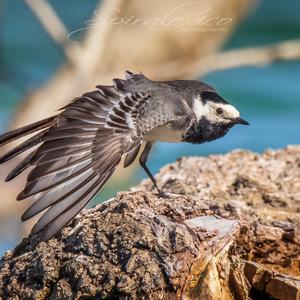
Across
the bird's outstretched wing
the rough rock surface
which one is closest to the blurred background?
the bird's outstretched wing

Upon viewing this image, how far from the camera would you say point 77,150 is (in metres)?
3.76

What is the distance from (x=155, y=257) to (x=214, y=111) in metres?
→ 1.46

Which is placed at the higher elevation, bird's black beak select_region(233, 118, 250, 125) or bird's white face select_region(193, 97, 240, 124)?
bird's black beak select_region(233, 118, 250, 125)

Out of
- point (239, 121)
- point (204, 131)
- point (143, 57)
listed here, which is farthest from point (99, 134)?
point (143, 57)

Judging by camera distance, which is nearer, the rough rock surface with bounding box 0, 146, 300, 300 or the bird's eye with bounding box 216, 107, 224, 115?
the rough rock surface with bounding box 0, 146, 300, 300

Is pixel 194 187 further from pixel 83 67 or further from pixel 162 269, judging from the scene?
pixel 83 67

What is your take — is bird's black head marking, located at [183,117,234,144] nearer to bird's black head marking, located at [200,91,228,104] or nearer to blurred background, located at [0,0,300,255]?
bird's black head marking, located at [200,91,228,104]

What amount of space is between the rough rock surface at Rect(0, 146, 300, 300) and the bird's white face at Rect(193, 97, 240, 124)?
30.3 inches

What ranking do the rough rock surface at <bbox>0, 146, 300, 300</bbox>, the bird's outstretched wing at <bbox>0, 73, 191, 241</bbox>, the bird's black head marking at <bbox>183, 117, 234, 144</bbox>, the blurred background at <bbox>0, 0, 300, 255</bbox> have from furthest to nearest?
the blurred background at <bbox>0, 0, 300, 255</bbox> → the bird's black head marking at <bbox>183, 117, 234, 144</bbox> → the bird's outstretched wing at <bbox>0, 73, 191, 241</bbox> → the rough rock surface at <bbox>0, 146, 300, 300</bbox>

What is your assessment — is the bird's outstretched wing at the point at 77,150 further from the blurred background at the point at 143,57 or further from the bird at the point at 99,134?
the blurred background at the point at 143,57

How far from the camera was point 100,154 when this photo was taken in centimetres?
379

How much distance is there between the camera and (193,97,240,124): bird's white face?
176 inches

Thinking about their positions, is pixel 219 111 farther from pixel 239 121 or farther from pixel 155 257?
pixel 155 257

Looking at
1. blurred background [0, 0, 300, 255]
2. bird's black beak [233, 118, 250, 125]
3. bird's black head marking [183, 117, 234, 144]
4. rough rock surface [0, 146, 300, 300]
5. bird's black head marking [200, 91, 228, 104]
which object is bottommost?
rough rock surface [0, 146, 300, 300]
